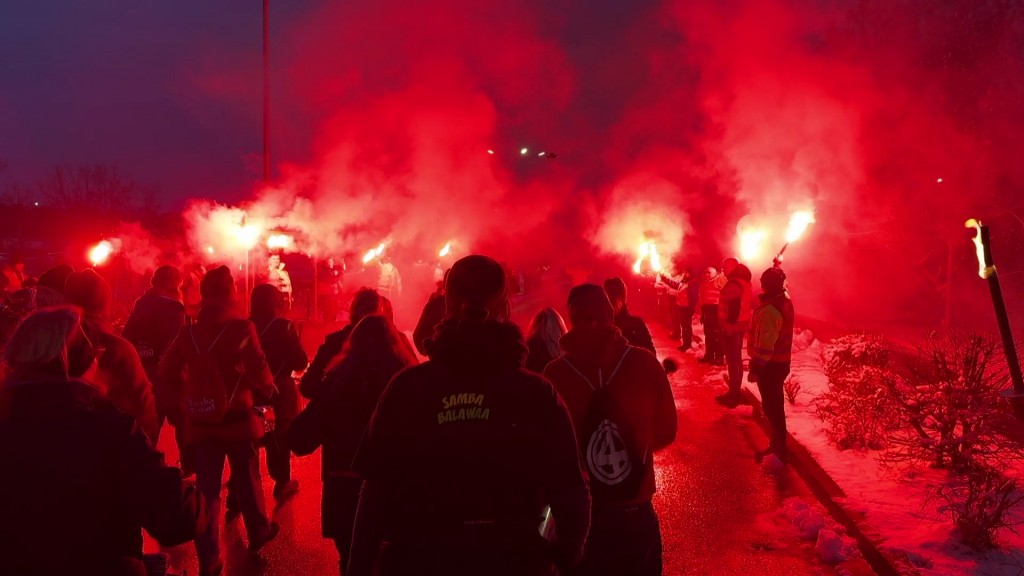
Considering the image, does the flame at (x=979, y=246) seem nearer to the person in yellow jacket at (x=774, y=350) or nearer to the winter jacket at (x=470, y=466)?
the person in yellow jacket at (x=774, y=350)

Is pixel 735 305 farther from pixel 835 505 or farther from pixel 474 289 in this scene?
pixel 474 289

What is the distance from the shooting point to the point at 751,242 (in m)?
15.6

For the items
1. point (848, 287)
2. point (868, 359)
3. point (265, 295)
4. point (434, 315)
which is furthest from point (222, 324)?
point (848, 287)

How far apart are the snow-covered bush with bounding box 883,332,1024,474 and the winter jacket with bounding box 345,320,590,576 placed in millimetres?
4735

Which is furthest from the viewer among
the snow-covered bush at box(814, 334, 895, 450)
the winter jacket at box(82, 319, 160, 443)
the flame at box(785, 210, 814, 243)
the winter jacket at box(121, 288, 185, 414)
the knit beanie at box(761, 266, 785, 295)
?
the flame at box(785, 210, 814, 243)

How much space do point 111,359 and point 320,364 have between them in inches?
50.3

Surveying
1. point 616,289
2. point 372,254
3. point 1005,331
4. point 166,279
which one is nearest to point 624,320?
point 616,289

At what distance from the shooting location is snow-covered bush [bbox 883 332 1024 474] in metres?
5.71

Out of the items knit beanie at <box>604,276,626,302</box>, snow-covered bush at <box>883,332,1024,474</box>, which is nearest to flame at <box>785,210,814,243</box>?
snow-covered bush at <box>883,332,1024,474</box>

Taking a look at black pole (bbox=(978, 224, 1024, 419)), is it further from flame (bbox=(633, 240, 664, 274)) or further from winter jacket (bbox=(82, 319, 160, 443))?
flame (bbox=(633, 240, 664, 274))

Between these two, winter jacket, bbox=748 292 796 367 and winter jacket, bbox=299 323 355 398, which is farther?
winter jacket, bbox=748 292 796 367

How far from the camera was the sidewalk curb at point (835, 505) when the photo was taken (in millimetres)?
4719

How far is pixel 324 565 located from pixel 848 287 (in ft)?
103

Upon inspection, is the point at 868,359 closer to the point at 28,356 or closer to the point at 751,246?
the point at 751,246
